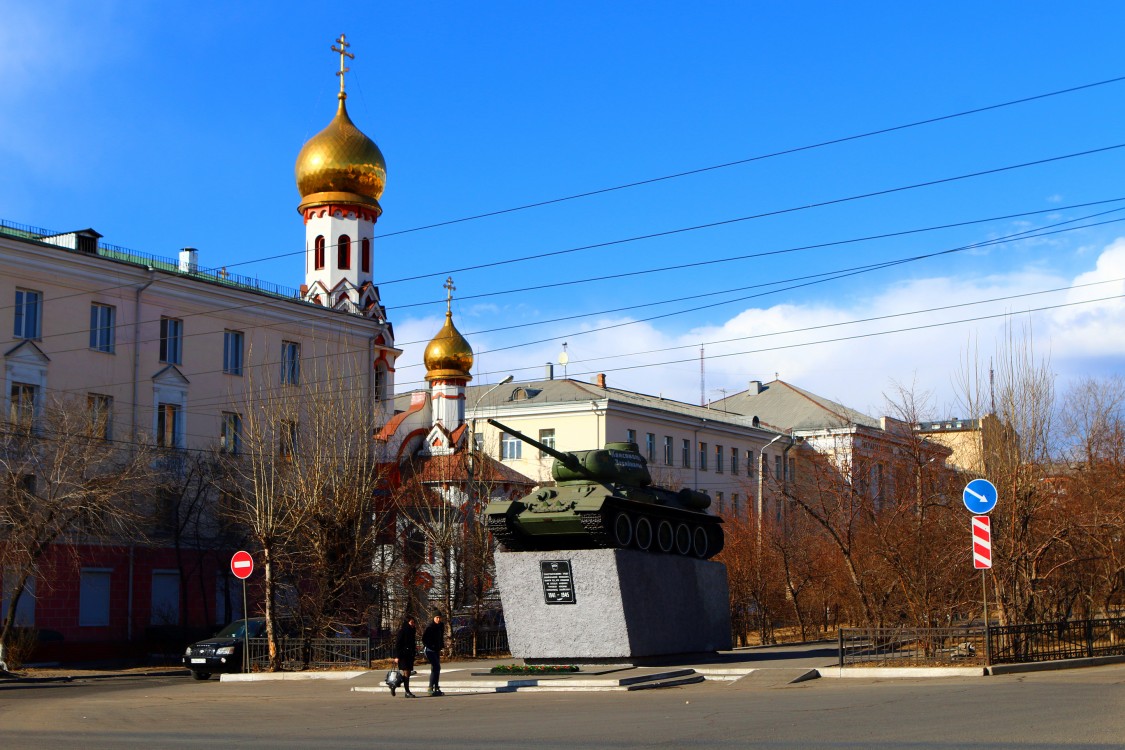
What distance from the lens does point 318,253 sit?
185 ft

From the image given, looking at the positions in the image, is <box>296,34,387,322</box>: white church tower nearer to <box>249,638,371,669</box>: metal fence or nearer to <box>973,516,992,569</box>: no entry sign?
<box>249,638,371,669</box>: metal fence

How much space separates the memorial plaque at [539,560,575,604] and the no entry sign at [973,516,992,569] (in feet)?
23.5

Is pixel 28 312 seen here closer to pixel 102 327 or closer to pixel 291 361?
pixel 102 327

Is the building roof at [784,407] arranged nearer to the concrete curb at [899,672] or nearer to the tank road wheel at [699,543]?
the tank road wheel at [699,543]

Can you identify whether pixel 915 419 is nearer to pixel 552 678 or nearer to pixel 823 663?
pixel 823 663

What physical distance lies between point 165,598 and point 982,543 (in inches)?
1155

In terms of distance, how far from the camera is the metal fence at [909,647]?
21.3 metres

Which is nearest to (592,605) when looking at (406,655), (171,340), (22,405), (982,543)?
(406,655)

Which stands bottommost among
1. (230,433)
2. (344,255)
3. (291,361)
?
(230,433)

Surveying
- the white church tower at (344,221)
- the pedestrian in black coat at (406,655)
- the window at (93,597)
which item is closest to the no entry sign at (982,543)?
the pedestrian in black coat at (406,655)

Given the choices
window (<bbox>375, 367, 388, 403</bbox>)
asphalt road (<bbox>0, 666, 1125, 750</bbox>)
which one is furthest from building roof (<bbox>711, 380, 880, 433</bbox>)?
asphalt road (<bbox>0, 666, 1125, 750</bbox>)

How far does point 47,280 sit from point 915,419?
25994 mm

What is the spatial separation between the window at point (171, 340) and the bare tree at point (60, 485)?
4.96 meters

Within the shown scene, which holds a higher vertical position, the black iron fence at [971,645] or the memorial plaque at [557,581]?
the memorial plaque at [557,581]
